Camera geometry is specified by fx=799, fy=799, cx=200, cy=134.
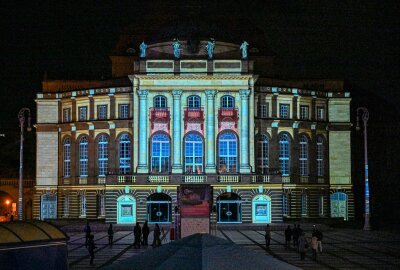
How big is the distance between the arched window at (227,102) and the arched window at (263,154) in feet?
19.9

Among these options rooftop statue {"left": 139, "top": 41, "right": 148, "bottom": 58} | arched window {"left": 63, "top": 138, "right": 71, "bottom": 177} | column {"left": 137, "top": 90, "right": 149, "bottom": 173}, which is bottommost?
arched window {"left": 63, "top": 138, "right": 71, "bottom": 177}

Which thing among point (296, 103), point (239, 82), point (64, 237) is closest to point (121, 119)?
point (239, 82)

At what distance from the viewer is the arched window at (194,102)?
284 feet

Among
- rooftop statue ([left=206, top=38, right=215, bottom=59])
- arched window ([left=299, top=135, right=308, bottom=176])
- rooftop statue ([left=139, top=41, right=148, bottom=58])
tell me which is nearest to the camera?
rooftop statue ([left=206, top=38, right=215, bottom=59])

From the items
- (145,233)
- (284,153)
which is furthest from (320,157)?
(145,233)

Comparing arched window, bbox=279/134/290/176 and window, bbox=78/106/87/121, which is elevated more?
window, bbox=78/106/87/121

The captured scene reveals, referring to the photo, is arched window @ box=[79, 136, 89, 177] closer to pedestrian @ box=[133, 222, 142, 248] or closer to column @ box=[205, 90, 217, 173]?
column @ box=[205, 90, 217, 173]

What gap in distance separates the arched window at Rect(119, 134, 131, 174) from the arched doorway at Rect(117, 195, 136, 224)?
235 inches

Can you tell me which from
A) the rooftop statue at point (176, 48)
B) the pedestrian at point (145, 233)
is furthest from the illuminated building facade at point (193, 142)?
the pedestrian at point (145, 233)

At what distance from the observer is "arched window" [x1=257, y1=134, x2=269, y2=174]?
3538 inches

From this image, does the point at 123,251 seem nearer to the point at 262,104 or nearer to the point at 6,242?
the point at 6,242

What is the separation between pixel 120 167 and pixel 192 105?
10.9 metres

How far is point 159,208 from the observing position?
275 ft

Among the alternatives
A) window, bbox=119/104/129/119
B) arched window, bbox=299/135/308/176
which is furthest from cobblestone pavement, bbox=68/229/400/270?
window, bbox=119/104/129/119
